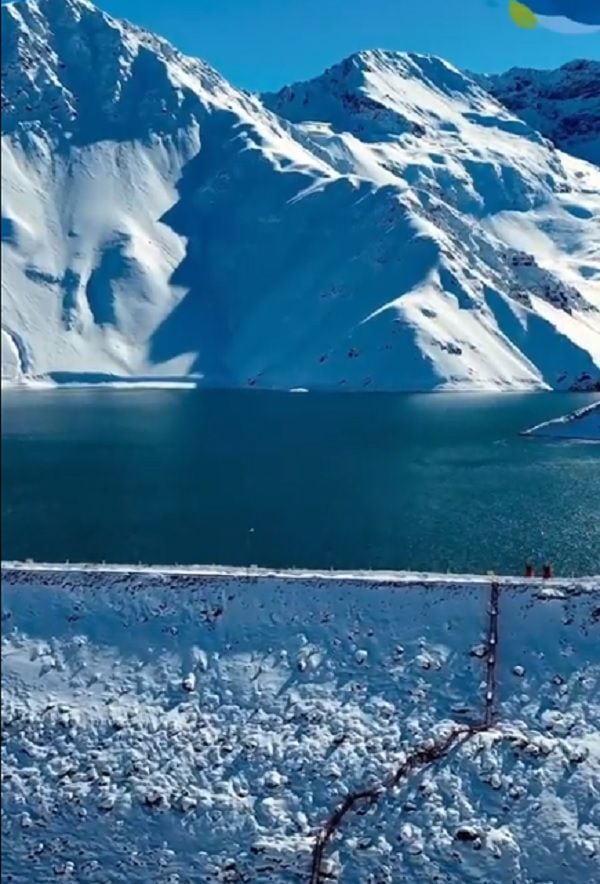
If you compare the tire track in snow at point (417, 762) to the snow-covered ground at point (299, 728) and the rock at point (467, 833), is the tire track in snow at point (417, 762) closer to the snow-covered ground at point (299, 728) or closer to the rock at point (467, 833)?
the snow-covered ground at point (299, 728)

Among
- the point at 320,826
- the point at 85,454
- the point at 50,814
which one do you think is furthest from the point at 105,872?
the point at 85,454

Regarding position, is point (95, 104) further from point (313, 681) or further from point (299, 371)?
point (313, 681)

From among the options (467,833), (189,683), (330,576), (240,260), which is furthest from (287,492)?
(240,260)

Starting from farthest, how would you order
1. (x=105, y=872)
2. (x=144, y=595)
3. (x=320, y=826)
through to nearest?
(x=144, y=595) → (x=320, y=826) → (x=105, y=872)

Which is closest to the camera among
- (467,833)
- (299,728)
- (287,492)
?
(467,833)

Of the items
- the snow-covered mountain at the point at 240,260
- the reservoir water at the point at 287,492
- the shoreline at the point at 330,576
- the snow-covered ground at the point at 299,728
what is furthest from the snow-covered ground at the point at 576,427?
the snow-covered ground at the point at 299,728

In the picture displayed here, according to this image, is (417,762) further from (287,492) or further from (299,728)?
(287,492)

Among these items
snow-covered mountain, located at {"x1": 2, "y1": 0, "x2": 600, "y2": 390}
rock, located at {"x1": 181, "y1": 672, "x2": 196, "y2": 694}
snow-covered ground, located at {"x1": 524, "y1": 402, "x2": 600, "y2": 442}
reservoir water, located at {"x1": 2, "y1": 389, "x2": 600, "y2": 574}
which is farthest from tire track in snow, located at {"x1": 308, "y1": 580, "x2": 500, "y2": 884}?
snow-covered mountain, located at {"x1": 2, "y1": 0, "x2": 600, "y2": 390}
